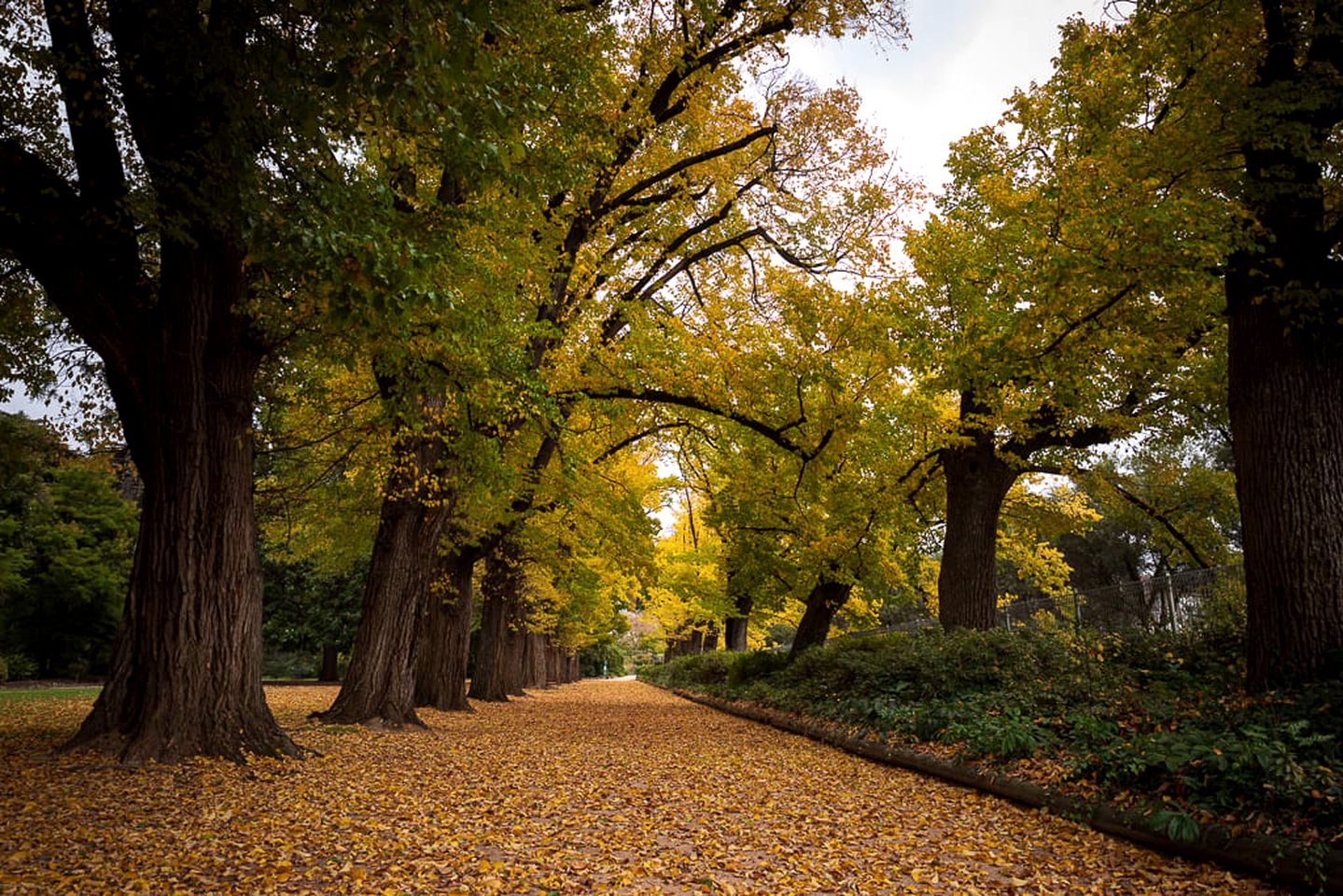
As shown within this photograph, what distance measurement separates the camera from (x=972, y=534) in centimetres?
1238

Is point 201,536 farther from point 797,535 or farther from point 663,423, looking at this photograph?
point 797,535

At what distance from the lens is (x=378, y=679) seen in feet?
35.2

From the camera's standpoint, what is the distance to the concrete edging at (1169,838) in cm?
369

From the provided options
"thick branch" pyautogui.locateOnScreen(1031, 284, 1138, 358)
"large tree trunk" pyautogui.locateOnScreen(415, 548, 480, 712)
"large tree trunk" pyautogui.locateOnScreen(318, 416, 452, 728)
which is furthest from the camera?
"large tree trunk" pyautogui.locateOnScreen(415, 548, 480, 712)

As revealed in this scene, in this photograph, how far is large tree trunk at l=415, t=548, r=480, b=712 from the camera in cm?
1522

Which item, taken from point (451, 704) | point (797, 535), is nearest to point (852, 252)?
point (797, 535)

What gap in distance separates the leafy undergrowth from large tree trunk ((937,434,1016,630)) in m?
1.11

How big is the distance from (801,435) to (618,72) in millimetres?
5932

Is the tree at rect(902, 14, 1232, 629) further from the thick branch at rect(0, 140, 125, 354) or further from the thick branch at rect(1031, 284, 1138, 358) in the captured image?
the thick branch at rect(0, 140, 125, 354)

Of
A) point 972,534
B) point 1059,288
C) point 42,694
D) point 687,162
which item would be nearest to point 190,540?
point 687,162

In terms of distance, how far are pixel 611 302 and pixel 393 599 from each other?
18.8ft

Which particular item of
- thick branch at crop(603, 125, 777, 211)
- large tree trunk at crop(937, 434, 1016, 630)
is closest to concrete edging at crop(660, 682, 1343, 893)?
large tree trunk at crop(937, 434, 1016, 630)

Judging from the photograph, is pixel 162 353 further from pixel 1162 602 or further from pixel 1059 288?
pixel 1162 602

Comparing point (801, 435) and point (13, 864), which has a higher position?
point (801, 435)
